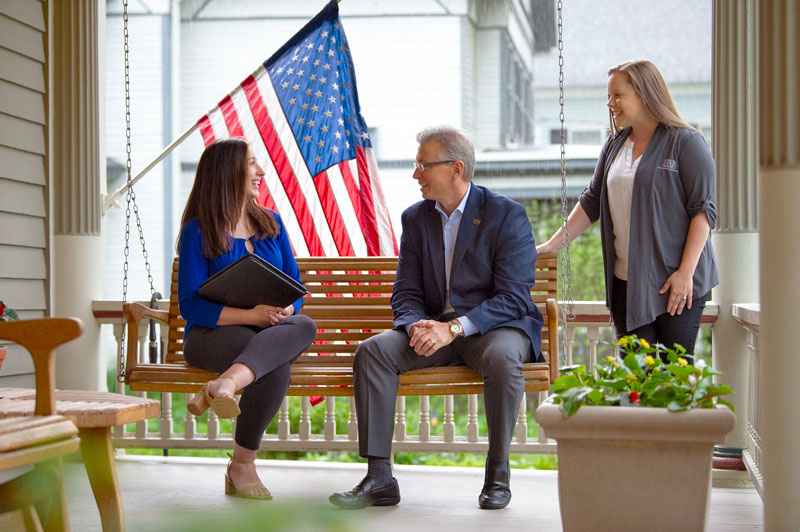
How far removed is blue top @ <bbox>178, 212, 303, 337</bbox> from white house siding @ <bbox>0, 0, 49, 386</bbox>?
1.09 meters

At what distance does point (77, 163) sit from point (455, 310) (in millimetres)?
1853

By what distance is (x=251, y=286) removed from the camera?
2.66 meters

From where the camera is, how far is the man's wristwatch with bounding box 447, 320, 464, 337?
8.74ft

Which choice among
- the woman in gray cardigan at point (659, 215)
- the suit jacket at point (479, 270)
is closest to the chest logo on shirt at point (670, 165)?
the woman in gray cardigan at point (659, 215)

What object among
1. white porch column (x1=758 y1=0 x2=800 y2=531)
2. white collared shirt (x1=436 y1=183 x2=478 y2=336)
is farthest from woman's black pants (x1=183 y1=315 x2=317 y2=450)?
white porch column (x1=758 y1=0 x2=800 y2=531)

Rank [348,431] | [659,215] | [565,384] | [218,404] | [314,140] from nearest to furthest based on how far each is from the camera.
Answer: [565,384], [218,404], [659,215], [348,431], [314,140]

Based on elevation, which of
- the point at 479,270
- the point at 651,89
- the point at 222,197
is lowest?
the point at 479,270

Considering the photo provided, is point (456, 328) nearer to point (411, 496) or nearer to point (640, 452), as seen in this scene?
point (411, 496)

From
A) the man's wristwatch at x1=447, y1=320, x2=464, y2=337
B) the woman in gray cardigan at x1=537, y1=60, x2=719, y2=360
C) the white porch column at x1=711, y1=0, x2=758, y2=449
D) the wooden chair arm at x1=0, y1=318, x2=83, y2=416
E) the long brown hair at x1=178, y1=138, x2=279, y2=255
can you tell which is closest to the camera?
the wooden chair arm at x1=0, y1=318, x2=83, y2=416

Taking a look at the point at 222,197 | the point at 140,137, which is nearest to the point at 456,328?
the point at 222,197

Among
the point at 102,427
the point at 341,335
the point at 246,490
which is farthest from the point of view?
the point at 341,335

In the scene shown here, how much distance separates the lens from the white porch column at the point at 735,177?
315 cm

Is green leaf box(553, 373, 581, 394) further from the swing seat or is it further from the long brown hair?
the long brown hair

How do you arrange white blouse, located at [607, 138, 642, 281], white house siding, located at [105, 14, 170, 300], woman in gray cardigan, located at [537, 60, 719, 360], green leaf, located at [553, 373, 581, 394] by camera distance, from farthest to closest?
white house siding, located at [105, 14, 170, 300]
white blouse, located at [607, 138, 642, 281]
woman in gray cardigan, located at [537, 60, 719, 360]
green leaf, located at [553, 373, 581, 394]
